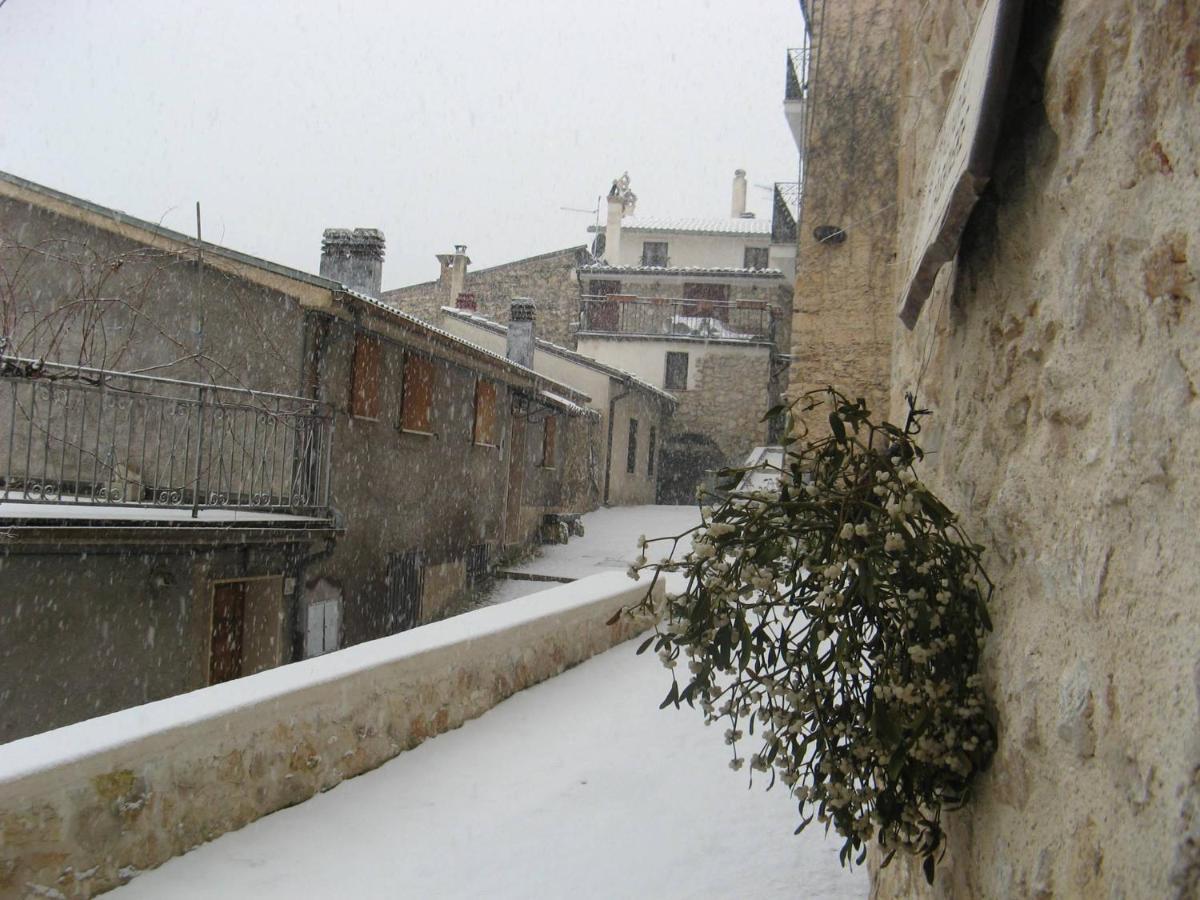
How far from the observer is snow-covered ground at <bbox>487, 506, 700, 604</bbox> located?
15.0 metres

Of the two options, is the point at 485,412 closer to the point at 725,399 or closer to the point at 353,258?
the point at 353,258

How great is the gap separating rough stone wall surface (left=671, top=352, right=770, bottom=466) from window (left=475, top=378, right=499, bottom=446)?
14.0 meters

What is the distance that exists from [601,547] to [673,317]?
12764mm

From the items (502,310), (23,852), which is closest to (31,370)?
(23,852)

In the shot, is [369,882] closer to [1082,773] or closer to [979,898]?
[979,898]

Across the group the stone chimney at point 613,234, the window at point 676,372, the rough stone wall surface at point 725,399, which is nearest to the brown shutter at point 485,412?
the rough stone wall surface at point 725,399

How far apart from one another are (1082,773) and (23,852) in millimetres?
2535

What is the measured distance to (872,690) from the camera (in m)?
1.70

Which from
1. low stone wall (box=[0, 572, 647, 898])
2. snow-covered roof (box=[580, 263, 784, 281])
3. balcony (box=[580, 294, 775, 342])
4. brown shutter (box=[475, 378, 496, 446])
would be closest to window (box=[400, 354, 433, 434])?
brown shutter (box=[475, 378, 496, 446])

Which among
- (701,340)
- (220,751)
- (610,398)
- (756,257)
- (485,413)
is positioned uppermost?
(756,257)

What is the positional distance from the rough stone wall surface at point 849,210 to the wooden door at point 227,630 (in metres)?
5.84

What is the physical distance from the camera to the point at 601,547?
18.5 m

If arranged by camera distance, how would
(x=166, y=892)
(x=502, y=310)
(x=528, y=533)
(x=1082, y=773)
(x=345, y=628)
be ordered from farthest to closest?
(x=502, y=310) < (x=528, y=533) < (x=345, y=628) < (x=166, y=892) < (x=1082, y=773)

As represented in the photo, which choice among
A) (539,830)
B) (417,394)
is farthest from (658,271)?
(539,830)
